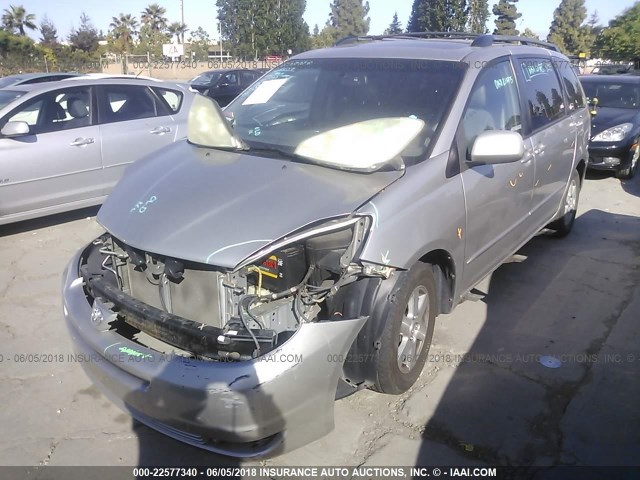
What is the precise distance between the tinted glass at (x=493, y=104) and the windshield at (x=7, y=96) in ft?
15.9

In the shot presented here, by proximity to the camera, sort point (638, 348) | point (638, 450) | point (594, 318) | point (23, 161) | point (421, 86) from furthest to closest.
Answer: point (23, 161) < point (594, 318) < point (638, 348) < point (421, 86) < point (638, 450)

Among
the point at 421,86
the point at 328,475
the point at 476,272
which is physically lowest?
the point at 328,475

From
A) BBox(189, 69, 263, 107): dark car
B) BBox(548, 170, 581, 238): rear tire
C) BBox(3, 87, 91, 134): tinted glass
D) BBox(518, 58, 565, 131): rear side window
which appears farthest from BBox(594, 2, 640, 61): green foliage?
BBox(3, 87, 91, 134): tinted glass

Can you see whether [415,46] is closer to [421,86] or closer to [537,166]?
[421,86]

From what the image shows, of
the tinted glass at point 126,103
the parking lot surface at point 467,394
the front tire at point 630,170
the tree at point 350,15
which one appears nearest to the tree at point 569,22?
the tree at point 350,15

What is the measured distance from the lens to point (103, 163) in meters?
6.23

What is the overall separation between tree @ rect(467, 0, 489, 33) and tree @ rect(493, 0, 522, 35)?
1156cm

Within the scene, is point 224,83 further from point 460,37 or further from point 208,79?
point 460,37

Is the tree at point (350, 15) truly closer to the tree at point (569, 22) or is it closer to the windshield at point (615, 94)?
the tree at point (569, 22)

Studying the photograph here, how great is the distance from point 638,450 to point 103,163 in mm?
5597

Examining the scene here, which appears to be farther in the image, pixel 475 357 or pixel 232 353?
pixel 475 357

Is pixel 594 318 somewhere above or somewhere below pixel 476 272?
below

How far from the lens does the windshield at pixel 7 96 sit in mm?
5961

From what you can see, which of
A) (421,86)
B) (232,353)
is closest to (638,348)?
(421,86)
